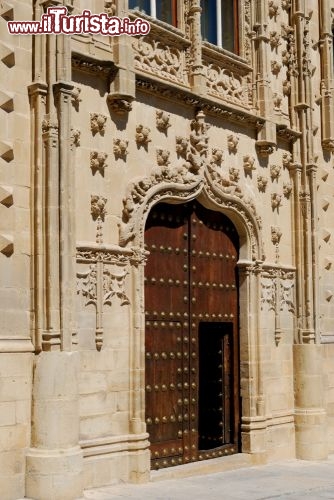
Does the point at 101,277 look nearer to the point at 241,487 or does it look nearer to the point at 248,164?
the point at 241,487

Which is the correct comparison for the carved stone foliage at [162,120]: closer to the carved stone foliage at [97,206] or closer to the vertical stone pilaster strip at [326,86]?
the carved stone foliage at [97,206]

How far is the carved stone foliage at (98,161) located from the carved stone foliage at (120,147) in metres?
0.27

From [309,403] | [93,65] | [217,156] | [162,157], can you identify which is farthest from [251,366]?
[93,65]

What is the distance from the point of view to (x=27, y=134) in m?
9.66

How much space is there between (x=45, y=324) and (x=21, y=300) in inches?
15.1

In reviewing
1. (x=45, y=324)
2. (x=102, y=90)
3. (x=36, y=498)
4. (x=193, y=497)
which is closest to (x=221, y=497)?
(x=193, y=497)

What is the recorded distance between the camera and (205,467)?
11.7m

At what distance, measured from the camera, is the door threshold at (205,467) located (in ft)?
36.3

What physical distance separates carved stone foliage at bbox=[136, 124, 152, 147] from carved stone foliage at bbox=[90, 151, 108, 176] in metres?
0.76

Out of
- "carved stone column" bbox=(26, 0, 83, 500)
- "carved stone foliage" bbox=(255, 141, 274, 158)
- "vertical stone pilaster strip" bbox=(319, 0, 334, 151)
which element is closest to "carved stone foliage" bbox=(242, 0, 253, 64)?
"carved stone foliage" bbox=(255, 141, 274, 158)

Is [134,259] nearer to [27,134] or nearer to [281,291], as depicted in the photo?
[27,134]

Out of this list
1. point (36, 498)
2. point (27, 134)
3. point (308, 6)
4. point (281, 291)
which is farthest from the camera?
point (308, 6)

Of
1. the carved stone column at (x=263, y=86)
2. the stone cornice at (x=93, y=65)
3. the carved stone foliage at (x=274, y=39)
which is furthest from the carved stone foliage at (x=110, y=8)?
the carved stone foliage at (x=274, y=39)

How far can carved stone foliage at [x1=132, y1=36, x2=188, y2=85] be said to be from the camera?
37.4 ft
